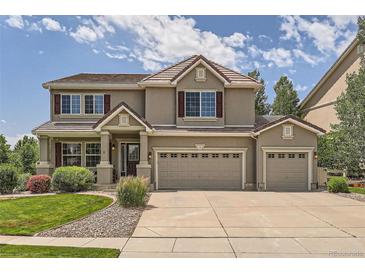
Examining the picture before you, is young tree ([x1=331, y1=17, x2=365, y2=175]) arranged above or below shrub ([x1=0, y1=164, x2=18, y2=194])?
above

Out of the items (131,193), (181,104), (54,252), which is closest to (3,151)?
(181,104)

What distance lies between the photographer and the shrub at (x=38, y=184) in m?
15.8

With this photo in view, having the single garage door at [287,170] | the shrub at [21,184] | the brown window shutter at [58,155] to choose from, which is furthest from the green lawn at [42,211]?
the single garage door at [287,170]

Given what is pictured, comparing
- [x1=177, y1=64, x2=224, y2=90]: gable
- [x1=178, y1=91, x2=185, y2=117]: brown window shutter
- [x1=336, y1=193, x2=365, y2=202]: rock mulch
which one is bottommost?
[x1=336, y1=193, x2=365, y2=202]: rock mulch

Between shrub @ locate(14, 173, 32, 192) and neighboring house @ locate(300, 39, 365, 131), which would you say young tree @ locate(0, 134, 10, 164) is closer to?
shrub @ locate(14, 173, 32, 192)

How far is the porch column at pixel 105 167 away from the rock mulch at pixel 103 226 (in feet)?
19.5

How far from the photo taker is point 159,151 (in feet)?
56.7

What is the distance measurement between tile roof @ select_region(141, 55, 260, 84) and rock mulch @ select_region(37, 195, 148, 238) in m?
9.83

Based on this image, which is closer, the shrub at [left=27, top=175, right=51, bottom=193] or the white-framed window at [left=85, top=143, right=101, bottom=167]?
the shrub at [left=27, top=175, right=51, bottom=193]

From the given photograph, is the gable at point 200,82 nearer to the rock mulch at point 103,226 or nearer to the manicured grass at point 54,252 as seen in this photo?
the rock mulch at point 103,226

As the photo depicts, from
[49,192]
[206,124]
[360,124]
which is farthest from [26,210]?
[360,124]

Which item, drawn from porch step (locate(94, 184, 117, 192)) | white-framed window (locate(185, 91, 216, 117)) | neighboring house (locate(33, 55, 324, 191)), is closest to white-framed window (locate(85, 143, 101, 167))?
neighboring house (locate(33, 55, 324, 191))

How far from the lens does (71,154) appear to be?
19250 millimetres

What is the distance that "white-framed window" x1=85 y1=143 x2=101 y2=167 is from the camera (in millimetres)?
19328
